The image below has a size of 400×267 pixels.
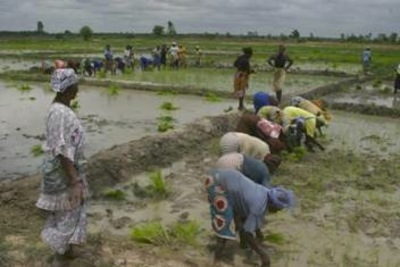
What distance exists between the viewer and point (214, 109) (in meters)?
13.5

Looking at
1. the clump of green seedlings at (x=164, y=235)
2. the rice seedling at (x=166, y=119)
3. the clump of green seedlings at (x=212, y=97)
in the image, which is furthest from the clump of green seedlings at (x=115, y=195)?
the clump of green seedlings at (x=212, y=97)

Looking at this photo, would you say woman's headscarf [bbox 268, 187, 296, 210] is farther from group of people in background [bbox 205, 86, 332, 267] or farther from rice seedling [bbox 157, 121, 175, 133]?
rice seedling [bbox 157, 121, 175, 133]

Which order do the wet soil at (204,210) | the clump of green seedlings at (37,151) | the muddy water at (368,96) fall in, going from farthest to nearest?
the muddy water at (368,96) → the clump of green seedlings at (37,151) → the wet soil at (204,210)

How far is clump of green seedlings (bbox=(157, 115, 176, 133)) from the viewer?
1047 centimetres

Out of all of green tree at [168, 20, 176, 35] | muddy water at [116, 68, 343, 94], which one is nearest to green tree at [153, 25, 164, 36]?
green tree at [168, 20, 176, 35]

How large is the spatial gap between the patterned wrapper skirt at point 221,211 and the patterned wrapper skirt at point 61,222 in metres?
1.07

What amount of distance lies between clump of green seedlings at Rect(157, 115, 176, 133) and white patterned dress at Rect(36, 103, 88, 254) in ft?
20.3

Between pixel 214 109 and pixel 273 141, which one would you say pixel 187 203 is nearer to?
pixel 273 141

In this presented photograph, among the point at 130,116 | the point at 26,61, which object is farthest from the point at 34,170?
the point at 26,61

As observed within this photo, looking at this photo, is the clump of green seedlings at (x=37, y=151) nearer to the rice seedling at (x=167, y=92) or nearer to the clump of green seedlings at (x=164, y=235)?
the clump of green seedlings at (x=164, y=235)

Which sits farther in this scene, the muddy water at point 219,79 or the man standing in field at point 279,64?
the muddy water at point 219,79

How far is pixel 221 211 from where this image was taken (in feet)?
15.5

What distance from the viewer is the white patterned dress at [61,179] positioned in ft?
13.0

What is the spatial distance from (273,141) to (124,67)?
A: 18545 mm
